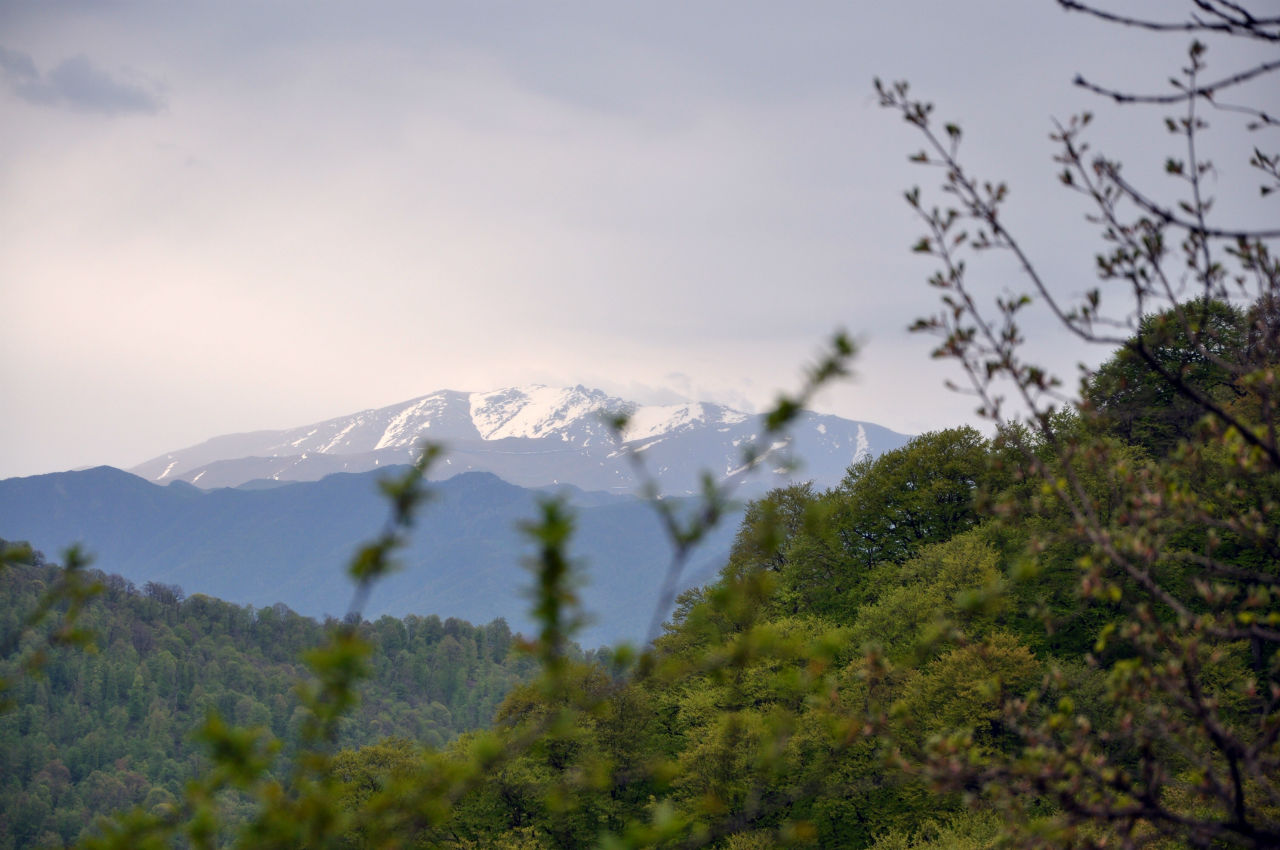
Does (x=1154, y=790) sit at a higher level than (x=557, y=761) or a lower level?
higher

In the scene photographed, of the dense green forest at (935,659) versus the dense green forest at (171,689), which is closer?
the dense green forest at (935,659)

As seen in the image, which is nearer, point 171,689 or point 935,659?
point 935,659

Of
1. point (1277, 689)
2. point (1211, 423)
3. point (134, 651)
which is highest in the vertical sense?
point (1211, 423)

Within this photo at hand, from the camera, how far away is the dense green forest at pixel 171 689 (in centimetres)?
11114

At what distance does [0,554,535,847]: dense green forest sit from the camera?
111 meters

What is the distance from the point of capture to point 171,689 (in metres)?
138

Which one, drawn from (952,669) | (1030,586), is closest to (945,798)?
(952,669)

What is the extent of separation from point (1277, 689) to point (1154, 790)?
2.84 feet

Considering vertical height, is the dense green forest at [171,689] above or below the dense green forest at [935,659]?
below

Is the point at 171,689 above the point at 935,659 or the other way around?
the other way around

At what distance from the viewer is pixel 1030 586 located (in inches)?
1124

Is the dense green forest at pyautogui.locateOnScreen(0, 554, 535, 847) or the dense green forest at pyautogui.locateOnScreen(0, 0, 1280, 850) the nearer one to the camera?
the dense green forest at pyautogui.locateOnScreen(0, 0, 1280, 850)

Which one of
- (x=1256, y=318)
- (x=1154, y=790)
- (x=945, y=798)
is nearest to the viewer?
(x=1154, y=790)

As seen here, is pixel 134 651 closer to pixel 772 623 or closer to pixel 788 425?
pixel 772 623
